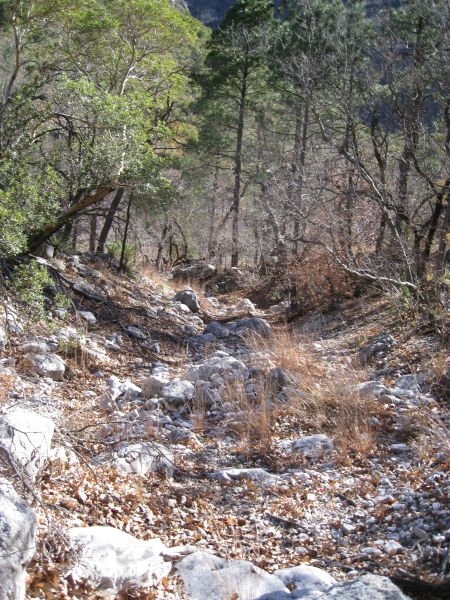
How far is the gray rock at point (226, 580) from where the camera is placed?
314cm

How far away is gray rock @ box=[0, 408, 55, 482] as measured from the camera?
3.58 meters

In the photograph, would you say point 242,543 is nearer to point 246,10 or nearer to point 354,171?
point 354,171

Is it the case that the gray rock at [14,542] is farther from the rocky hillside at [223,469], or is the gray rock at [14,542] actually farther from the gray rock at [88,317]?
the gray rock at [88,317]

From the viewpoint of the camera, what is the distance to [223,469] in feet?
16.6

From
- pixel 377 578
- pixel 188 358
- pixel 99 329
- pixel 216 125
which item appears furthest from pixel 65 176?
pixel 216 125

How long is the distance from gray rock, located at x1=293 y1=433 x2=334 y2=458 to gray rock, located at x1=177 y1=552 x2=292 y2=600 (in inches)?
74.3

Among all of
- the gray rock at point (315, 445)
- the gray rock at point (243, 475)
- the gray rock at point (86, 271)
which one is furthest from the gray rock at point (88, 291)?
the gray rock at point (243, 475)

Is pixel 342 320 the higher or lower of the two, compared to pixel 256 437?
higher

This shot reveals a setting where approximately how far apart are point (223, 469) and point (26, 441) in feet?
5.80

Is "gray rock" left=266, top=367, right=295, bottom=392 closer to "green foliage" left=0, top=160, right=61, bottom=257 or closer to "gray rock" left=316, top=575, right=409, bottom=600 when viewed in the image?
"green foliage" left=0, top=160, right=61, bottom=257

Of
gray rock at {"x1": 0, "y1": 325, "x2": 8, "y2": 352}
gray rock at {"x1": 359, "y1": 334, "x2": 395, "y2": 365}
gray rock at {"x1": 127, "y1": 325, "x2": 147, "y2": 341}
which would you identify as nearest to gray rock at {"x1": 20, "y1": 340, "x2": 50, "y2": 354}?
gray rock at {"x1": 0, "y1": 325, "x2": 8, "y2": 352}

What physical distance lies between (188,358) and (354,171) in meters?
4.67

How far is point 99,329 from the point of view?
9.31 meters

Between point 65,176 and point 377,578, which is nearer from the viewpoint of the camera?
point 377,578
